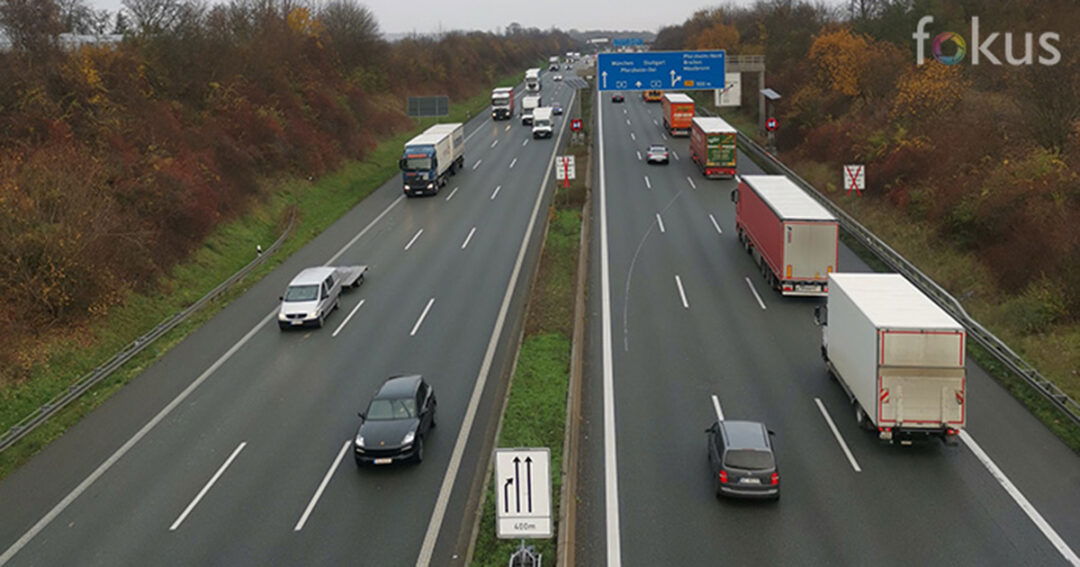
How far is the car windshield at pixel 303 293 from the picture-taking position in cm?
3077

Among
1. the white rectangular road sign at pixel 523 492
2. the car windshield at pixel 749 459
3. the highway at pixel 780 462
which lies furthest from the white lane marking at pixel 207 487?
the car windshield at pixel 749 459

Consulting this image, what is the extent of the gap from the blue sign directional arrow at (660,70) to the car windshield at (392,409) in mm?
46822

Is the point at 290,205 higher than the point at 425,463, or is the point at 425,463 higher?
the point at 290,205

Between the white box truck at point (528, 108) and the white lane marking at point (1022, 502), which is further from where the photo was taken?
the white box truck at point (528, 108)

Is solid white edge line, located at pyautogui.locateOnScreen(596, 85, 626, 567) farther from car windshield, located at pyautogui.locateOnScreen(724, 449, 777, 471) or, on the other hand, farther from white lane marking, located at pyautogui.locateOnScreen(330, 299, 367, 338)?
white lane marking, located at pyautogui.locateOnScreen(330, 299, 367, 338)

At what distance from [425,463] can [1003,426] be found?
1403cm

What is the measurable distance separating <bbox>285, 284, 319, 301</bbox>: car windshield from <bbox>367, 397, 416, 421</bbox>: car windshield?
1069 cm

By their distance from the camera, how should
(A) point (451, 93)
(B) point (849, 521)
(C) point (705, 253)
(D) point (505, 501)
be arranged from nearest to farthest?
1. (D) point (505, 501)
2. (B) point (849, 521)
3. (C) point (705, 253)
4. (A) point (451, 93)

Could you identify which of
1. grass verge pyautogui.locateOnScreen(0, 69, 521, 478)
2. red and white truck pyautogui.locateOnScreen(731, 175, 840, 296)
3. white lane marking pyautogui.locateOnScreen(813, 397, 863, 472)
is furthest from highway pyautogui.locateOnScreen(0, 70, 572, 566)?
red and white truck pyautogui.locateOnScreen(731, 175, 840, 296)

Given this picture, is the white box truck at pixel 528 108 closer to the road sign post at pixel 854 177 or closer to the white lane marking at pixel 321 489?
the road sign post at pixel 854 177

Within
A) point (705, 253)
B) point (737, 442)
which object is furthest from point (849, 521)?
point (705, 253)

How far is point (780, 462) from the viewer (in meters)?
19.7

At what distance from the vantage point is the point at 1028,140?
129ft

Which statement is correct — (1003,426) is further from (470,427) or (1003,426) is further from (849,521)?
(470,427)
